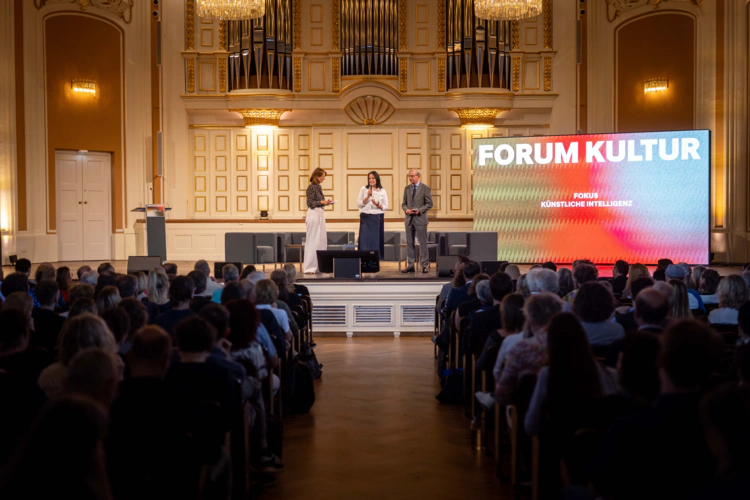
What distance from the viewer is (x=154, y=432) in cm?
256

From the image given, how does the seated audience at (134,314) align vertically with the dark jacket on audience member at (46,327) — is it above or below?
above

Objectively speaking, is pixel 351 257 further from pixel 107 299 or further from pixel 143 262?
pixel 107 299

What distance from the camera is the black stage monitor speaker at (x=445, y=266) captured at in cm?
960

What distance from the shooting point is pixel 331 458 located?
4.45 m

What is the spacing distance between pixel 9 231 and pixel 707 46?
11877 millimetres

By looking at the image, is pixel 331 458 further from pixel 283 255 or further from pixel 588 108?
pixel 588 108

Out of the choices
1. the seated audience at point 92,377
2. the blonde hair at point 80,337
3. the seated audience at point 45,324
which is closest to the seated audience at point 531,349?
the blonde hair at point 80,337

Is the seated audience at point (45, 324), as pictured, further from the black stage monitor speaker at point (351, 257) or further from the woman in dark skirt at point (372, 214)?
the woman in dark skirt at point (372, 214)

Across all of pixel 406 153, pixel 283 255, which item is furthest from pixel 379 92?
pixel 283 255

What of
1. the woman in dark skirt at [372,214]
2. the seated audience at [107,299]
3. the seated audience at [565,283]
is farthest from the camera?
the woman in dark skirt at [372,214]

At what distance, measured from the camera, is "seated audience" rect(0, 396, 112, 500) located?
62.5 inches

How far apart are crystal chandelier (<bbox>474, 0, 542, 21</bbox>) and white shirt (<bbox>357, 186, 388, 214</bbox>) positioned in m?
2.57

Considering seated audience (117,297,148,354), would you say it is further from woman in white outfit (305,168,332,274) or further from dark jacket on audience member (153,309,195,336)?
woman in white outfit (305,168,332,274)

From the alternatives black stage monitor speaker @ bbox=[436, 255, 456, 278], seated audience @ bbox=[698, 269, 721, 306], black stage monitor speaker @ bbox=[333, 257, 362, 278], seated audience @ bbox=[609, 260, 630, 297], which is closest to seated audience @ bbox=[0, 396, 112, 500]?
seated audience @ bbox=[698, 269, 721, 306]
